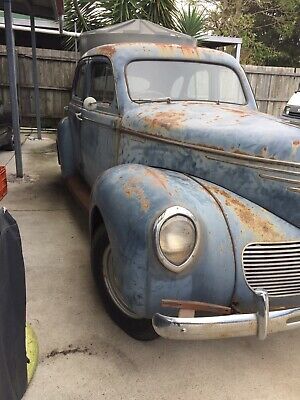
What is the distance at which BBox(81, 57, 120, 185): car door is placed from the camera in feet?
11.2

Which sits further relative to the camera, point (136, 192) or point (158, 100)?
point (158, 100)

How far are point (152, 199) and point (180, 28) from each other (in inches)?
377

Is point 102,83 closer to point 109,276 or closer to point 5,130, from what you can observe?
point 109,276

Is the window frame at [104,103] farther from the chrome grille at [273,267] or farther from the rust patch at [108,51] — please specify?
the chrome grille at [273,267]

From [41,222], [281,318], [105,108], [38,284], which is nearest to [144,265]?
[281,318]

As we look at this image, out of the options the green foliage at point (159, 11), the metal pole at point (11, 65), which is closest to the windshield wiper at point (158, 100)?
the metal pole at point (11, 65)

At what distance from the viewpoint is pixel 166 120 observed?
9.28ft

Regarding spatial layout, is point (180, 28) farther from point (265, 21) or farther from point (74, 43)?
point (265, 21)

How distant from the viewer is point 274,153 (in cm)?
221

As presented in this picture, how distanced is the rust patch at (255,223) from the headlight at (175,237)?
1.14ft

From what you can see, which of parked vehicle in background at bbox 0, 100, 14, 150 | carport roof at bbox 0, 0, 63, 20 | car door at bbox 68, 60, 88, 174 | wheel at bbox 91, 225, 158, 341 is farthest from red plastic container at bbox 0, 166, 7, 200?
carport roof at bbox 0, 0, 63, 20

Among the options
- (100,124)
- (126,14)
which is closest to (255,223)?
(100,124)

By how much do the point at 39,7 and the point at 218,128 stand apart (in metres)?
5.96

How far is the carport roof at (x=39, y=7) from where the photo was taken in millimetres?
6410
